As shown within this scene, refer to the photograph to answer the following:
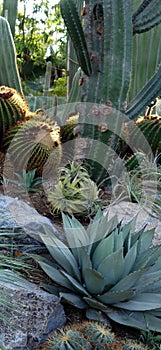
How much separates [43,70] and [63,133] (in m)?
8.93

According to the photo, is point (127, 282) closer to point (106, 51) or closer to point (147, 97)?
point (106, 51)

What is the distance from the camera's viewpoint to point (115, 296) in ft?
7.84

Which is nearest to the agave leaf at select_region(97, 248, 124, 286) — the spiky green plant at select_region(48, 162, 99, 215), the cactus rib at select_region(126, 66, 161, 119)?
the spiky green plant at select_region(48, 162, 99, 215)

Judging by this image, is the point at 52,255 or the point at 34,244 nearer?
the point at 52,255

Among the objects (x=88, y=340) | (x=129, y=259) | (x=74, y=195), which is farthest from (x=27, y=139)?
(x=88, y=340)

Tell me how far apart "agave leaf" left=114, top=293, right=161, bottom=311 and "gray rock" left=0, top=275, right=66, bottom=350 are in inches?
12.1

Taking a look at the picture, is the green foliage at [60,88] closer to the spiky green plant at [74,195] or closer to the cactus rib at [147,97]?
the cactus rib at [147,97]

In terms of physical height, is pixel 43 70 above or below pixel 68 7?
below

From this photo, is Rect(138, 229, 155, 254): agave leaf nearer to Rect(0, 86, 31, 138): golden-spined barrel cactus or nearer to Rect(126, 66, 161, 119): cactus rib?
Rect(126, 66, 161, 119): cactus rib

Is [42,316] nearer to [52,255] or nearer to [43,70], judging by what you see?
[52,255]

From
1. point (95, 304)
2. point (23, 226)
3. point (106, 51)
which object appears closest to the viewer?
point (95, 304)

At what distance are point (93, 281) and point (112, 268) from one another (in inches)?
4.8

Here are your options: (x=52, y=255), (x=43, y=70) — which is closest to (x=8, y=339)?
(x=52, y=255)

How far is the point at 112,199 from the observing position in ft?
11.6
